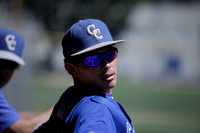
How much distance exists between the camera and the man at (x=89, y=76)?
191 centimetres

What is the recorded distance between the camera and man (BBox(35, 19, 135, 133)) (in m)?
1.91

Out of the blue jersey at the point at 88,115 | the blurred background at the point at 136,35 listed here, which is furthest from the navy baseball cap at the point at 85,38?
the blurred background at the point at 136,35

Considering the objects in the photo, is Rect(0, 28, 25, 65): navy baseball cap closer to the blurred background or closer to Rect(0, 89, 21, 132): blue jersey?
Rect(0, 89, 21, 132): blue jersey

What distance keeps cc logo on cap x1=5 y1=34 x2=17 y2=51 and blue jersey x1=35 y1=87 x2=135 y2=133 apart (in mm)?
1360

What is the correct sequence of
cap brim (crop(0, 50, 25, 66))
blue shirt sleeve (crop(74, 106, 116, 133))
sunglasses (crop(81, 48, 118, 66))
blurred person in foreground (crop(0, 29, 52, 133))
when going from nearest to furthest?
blue shirt sleeve (crop(74, 106, 116, 133)) < sunglasses (crop(81, 48, 118, 66)) < blurred person in foreground (crop(0, 29, 52, 133)) < cap brim (crop(0, 50, 25, 66))

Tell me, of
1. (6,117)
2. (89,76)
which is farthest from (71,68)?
(6,117)

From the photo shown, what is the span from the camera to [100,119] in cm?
175

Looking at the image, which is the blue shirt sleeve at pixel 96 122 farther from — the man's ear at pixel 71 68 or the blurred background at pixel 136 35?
the blurred background at pixel 136 35

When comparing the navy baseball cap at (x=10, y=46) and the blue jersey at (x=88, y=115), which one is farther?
the navy baseball cap at (x=10, y=46)

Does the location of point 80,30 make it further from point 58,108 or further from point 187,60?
point 187,60

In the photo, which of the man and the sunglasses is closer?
the man

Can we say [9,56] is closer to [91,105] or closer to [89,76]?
[89,76]

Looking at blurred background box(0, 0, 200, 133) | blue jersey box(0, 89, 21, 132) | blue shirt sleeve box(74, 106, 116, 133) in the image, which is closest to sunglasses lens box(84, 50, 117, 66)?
blue shirt sleeve box(74, 106, 116, 133)

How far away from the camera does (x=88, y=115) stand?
1767 millimetres
